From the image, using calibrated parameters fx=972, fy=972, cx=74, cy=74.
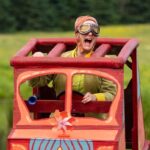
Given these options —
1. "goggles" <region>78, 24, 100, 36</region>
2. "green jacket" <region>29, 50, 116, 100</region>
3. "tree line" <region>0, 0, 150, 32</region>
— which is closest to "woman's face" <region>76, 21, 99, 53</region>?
"goggles" <region>78, 24, 100, 36</region>

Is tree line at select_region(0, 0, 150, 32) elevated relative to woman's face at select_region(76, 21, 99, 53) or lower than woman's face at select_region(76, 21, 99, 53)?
elevated

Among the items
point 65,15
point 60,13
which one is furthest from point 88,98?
point 60,13

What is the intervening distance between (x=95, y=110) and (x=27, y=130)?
1.84 feet

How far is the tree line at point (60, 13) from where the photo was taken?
46219 millimetres

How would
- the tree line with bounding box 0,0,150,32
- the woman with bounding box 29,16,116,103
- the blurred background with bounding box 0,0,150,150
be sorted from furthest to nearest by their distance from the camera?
the tree line with bounding box 0,0,150,32 < the blurred background with bounding box 0,0,150,150 < the woman with bounding box 29,16,116,103

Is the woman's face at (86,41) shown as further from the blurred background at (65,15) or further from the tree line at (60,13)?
the tree line at (60,13)

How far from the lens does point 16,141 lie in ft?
21.3

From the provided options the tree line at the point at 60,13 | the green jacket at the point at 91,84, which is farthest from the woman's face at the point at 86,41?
the tree line at the point at 60,13

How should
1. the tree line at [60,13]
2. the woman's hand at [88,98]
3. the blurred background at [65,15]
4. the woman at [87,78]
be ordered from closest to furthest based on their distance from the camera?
the woman's hand at [88,98], the woman at [87,78], the blurred background at [65,15], the tree line at [60,13]

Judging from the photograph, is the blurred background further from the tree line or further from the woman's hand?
the woman's hand

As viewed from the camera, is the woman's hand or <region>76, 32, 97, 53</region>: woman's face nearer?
the woman's hand

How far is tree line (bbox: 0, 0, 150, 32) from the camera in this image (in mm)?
46219

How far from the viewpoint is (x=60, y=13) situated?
47.8 meters

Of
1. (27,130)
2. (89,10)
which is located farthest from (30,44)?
(89,10)
